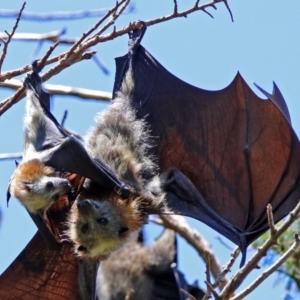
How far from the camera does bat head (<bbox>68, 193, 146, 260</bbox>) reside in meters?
6.52

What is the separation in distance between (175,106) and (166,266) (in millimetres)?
2952

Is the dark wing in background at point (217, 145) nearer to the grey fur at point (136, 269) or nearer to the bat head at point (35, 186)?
the bat head at point (35, 186)

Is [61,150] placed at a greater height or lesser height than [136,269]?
greater

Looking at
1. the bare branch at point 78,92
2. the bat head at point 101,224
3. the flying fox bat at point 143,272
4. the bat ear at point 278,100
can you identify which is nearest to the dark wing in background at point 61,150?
the bat head at point 101,224

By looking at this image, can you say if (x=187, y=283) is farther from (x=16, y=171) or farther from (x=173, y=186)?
(x=16, y=171)

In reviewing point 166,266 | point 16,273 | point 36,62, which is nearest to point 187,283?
point 166,266

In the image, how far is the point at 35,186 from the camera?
581 cm

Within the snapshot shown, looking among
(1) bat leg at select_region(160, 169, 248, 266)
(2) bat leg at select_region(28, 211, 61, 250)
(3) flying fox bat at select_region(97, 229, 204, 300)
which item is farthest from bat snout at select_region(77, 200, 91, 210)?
(3) flying fox bat at select_region(97, 229, 204, 300)

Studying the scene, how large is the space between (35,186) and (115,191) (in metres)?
1.04

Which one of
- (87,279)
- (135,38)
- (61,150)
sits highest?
(135,38)

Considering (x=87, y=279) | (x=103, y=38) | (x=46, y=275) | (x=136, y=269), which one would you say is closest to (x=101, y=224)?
(x=87, y=279)

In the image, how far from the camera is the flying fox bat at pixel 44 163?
5895mm

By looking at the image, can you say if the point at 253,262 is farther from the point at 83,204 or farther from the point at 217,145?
the point at 217,145

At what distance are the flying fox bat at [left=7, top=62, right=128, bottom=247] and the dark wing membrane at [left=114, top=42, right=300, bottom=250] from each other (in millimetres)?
1215
